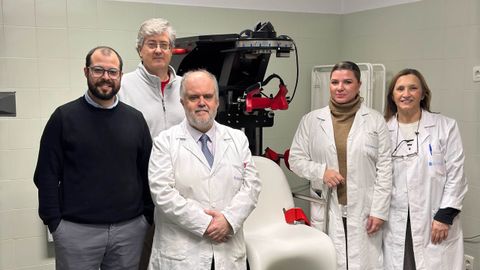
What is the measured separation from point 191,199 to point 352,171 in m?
1.00

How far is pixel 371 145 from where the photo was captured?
2.61 meters

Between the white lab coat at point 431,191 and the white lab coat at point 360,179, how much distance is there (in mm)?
103

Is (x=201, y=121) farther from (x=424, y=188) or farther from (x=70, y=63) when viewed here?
(x=70, y=63)

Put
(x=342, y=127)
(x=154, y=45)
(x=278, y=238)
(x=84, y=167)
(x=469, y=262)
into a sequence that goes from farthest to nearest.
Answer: (x=469, y=262) → (x=342, y=127) → (x=278, y=238) → (x=154, y=45) → (x=84, y=167)

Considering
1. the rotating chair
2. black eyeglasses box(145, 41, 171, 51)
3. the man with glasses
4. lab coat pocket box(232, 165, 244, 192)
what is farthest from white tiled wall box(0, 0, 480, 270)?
lab coat pocket box(232, 165, 244, 192)

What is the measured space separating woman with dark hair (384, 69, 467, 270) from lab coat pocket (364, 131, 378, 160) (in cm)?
13

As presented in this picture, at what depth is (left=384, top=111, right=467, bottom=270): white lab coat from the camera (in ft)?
8.41

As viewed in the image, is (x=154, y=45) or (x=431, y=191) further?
(x=431, y=191)

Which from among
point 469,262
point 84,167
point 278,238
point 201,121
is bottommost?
point 469,262

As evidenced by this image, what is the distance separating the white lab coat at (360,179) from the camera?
8.50 feet

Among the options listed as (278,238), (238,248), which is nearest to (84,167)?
(238,248)

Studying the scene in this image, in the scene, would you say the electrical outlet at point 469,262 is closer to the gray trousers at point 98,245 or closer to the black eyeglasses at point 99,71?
the gray trousers at point 98,245

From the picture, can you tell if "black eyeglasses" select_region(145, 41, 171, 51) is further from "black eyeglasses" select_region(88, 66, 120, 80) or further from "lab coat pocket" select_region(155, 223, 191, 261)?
"lab coat pocket" select_region(155, 223, 191, 261)

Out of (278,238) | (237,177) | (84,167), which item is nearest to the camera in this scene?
(84,167)
